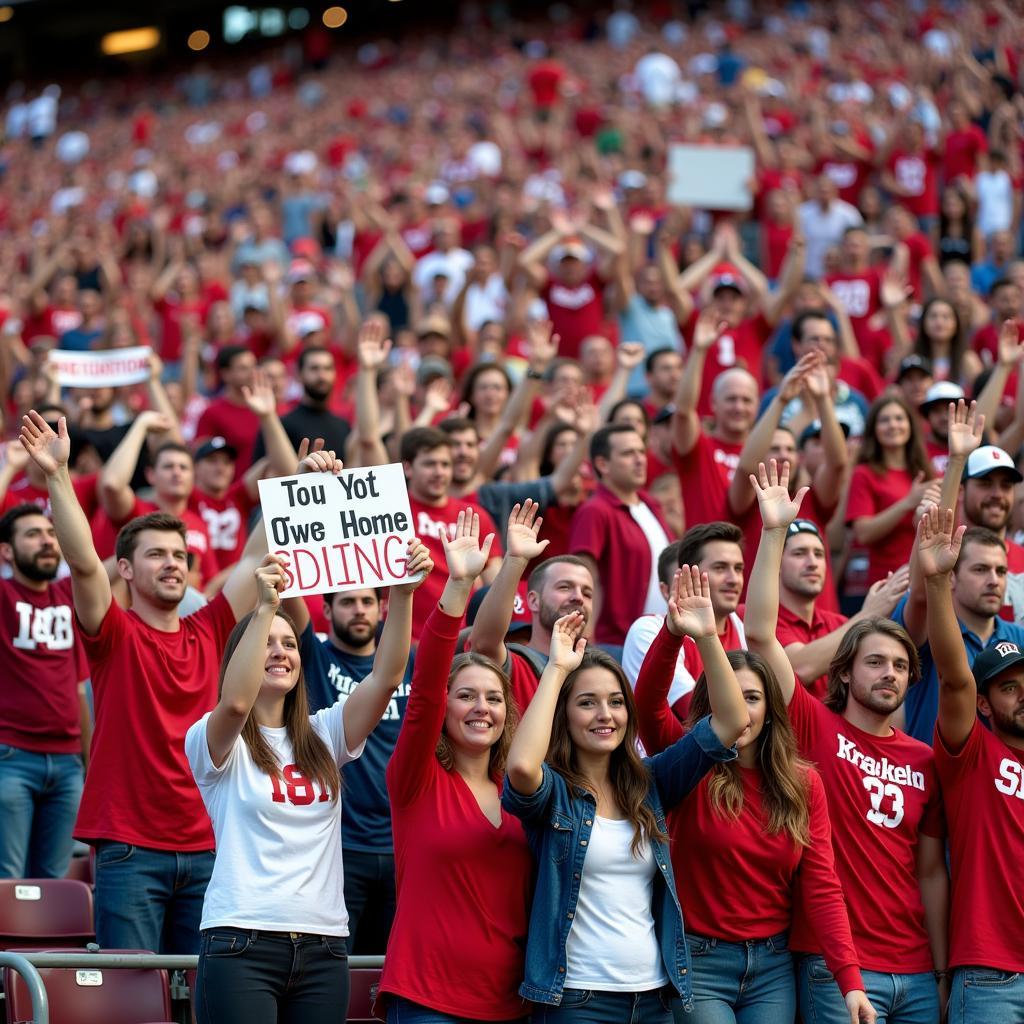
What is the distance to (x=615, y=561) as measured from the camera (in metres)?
7.93

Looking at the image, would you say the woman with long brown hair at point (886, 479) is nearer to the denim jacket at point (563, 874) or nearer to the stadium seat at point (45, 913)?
the denim jacket at point (563, 874)

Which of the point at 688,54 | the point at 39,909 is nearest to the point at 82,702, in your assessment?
the point at 39,909

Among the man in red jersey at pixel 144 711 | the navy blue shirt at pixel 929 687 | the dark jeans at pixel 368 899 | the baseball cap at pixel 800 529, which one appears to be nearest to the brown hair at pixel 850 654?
the navy blue shirt at pixel 929 687

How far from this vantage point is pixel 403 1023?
17.0 feet

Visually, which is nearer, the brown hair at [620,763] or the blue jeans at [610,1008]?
the blue jeans at [610,1008]

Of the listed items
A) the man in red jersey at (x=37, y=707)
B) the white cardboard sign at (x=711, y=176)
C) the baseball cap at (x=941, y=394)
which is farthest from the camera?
the white cardboard sign at (x=711, y=176)

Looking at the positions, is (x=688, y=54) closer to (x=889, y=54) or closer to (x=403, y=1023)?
(x=889, y=54)

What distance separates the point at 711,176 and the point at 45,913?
9760mm

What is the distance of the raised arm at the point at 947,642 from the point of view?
590 cm

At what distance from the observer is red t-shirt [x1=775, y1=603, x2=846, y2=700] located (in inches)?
267

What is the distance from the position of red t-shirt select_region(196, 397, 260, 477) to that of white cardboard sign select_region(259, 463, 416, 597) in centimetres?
463

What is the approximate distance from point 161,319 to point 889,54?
1010 cm

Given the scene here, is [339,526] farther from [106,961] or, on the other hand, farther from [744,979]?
[744,979]

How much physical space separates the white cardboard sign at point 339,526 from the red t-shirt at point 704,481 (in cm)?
302
